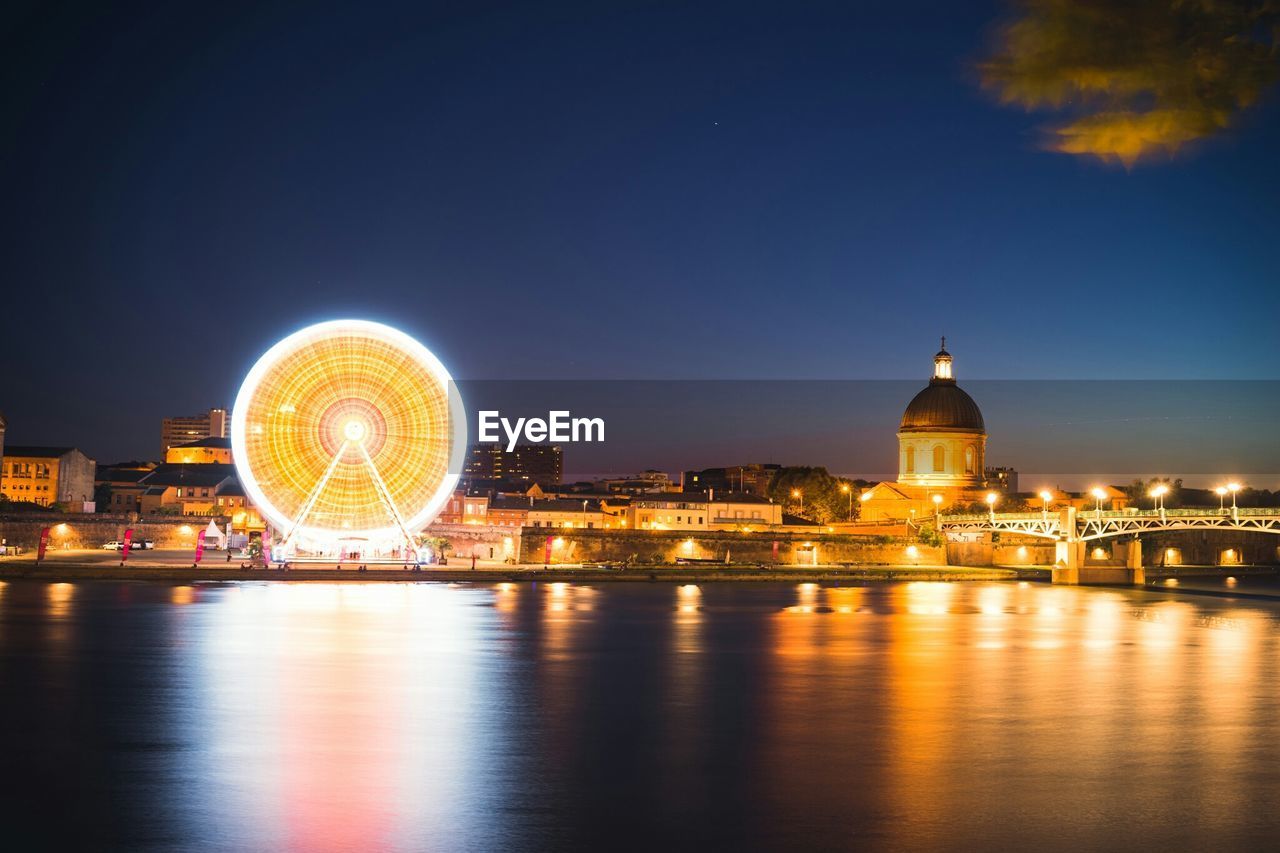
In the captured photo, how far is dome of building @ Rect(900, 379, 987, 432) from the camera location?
139 metres

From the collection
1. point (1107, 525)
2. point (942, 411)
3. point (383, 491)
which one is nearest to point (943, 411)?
→ point (942, 411)

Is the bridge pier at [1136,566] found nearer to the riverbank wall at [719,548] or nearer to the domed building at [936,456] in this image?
the riverbank wall at [719,548]

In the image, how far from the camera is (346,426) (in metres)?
74.8

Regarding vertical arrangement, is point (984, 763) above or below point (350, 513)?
below

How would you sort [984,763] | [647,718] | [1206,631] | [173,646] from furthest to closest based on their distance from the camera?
[1206,631] < [173,646] < [647,718] < [984,763]

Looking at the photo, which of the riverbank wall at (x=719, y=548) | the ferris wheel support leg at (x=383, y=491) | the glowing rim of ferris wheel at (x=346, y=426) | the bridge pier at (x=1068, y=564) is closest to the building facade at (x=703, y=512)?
the riverbank wall at (x=719, y=548)

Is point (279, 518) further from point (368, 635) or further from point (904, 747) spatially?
point (904, 747)

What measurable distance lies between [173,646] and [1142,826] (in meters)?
30.7

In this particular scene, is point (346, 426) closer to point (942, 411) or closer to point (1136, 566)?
point (1136, 566)

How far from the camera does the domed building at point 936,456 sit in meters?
136

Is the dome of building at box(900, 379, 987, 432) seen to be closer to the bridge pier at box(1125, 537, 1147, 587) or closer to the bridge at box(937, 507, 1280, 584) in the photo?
the bridge at box(937, 507, 1280, 584)

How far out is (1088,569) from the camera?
330ft

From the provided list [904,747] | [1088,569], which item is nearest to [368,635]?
[904,747]

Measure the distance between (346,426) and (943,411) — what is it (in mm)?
80600
